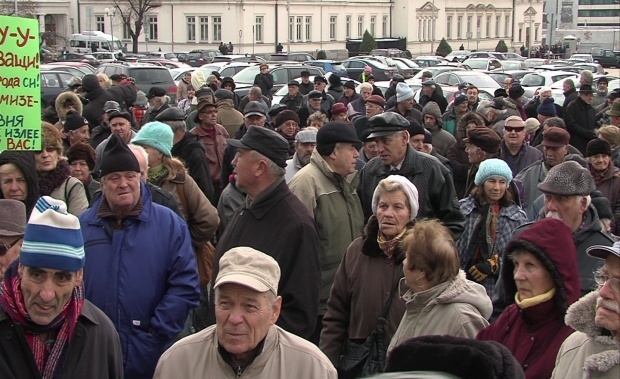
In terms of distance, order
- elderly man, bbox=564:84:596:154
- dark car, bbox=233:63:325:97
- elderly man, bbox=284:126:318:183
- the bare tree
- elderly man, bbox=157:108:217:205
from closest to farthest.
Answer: elderly man, bbox=284:126:318:183 → elderly man, bbox=157:108:217:205 → elderly man, bbox=564:84:596:154 → dark car, bbox=233:63:325:97 → the bare tree

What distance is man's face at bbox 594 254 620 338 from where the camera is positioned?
3.82 m

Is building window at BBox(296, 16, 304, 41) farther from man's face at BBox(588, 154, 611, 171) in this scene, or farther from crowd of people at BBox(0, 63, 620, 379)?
man's face at BBox(588, 154, 611, 171)

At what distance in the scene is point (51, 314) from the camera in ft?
13.2

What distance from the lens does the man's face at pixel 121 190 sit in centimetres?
525

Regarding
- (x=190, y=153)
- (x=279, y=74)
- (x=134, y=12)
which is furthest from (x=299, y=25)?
(x=190, y=153)

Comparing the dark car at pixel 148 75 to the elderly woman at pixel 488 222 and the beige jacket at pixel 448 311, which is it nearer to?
the elderly woman at pixel 488 222

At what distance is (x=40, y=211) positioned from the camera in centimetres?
427

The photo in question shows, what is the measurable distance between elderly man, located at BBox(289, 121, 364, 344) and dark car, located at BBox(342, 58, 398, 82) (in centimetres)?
3100

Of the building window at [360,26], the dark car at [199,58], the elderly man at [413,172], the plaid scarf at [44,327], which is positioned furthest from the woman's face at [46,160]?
the building window at [360,26]

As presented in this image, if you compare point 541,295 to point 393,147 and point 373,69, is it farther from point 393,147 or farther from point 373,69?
point 373,69

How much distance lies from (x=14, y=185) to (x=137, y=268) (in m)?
1.82

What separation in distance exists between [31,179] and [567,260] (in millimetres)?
3820

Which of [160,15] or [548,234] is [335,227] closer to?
[548,234]

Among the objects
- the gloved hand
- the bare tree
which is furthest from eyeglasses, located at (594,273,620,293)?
the bare tree
